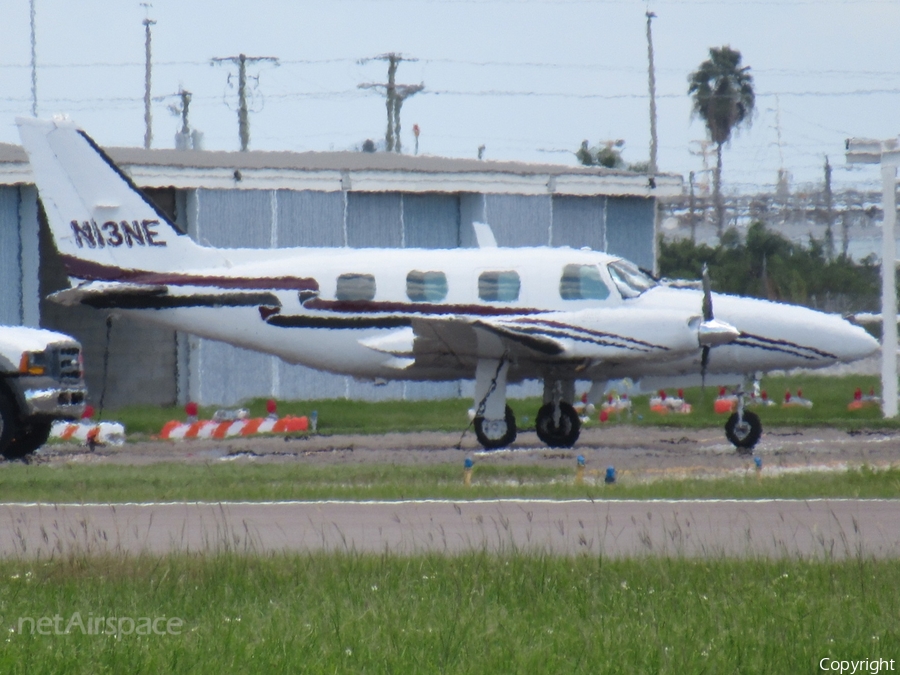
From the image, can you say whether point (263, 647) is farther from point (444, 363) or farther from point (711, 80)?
point (711, 80)

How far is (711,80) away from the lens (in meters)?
85.3

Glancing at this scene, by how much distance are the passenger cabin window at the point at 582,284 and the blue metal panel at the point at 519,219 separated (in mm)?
12652

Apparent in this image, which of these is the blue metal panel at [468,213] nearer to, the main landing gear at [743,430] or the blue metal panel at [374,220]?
the blue metal panel at [374,220]

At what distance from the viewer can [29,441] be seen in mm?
19078

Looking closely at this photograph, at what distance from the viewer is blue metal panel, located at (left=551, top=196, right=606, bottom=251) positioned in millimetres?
33544

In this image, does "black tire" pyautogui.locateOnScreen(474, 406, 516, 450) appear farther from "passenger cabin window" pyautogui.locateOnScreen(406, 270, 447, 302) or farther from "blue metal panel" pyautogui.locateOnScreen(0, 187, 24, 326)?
"blue metal panel" pyautogui.locateOnScreen(0, 187, 24, 326)

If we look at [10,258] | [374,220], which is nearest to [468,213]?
[374,220]

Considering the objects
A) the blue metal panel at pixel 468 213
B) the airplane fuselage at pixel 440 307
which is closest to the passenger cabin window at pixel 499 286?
the airplane fuselage at pixel 440 307

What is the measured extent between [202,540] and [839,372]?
29.9 m

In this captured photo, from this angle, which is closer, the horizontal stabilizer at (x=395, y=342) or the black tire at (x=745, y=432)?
the black tire at (x=745, y=432)

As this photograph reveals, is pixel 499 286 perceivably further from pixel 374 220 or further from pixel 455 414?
pixel 374 220

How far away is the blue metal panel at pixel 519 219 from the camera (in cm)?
3244

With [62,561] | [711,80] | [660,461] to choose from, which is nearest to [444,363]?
[660,461]

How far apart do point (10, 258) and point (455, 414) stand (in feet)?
31.6
